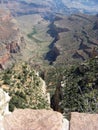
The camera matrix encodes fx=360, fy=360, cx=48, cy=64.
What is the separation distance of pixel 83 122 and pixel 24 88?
22.5m

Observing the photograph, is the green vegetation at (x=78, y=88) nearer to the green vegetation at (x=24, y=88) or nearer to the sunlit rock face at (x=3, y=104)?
the green vegetation at (x=24, y=88)

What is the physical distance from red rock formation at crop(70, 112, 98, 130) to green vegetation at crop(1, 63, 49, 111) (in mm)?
16117

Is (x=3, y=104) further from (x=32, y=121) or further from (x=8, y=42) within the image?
(x=8, y=42)

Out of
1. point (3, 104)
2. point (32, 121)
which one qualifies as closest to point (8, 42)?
point (3, 104)

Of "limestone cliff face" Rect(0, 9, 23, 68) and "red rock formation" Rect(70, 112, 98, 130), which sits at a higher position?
"red rock formation" Rect(70, 112, 98, 130)

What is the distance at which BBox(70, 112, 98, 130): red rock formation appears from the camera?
8.30m

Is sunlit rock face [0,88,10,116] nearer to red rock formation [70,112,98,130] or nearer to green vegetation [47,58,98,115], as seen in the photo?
red rock formation [70,112,98,130]

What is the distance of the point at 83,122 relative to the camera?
27.9 ft

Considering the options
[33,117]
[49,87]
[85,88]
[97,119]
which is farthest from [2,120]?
[49,87]

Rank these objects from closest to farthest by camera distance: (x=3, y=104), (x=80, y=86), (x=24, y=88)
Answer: (x=3, y=104) → (x=24, y=88) → (x=80, y=86)

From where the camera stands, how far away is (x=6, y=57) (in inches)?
5969

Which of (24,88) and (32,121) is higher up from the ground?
(32,121)

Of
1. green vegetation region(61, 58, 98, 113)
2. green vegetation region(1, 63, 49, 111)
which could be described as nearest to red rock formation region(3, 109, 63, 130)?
green vegetation region(1, 63, 49, 111)

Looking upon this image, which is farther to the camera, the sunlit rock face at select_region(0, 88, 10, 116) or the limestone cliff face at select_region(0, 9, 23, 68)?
the limestone cliff face at select_region(0, 9, 23, 68)
